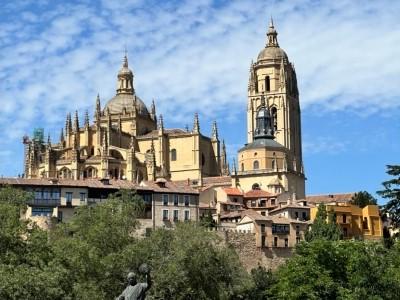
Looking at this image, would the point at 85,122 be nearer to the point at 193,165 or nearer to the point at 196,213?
the point at 193,165

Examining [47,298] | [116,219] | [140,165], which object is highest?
[140,165]

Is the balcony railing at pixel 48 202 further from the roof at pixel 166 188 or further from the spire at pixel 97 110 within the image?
the spire at pixel 97 110

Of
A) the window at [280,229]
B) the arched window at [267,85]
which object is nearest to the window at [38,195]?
the window at [280,229]

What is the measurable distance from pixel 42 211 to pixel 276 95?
67448 mm

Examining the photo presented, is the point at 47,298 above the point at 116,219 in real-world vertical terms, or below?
below

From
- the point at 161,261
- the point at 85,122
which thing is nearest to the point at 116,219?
the point at 161,261

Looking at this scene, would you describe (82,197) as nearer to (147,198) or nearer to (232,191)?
(147,198)

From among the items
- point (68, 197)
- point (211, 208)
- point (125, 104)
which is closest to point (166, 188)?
point (68, 197)

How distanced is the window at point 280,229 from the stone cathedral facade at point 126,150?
27.1 metres

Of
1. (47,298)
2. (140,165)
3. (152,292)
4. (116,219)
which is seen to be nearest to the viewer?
(47,298)

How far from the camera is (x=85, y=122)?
114 metres

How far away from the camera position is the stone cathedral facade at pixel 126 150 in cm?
10400

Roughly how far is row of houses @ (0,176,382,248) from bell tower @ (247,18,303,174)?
35.3 m

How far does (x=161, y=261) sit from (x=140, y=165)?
191 ft
